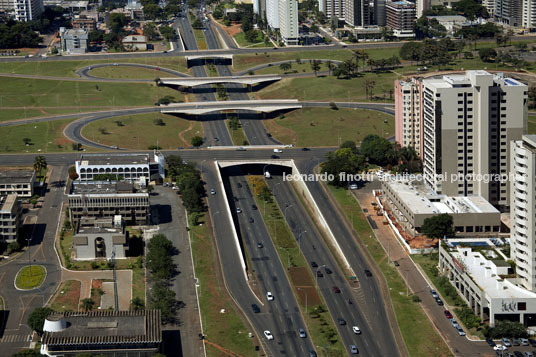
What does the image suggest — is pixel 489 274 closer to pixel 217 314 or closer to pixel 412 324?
pixel 412 324

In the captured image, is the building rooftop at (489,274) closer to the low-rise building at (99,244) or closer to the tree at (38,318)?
the low-rise building at (99,244)

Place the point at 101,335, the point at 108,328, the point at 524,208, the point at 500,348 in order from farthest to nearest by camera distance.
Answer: the point at 524,208
the point at 500,348
the point at 108,328
the point at 101,335

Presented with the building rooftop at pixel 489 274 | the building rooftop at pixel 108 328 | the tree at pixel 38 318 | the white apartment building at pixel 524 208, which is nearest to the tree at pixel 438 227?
the building rooftop at pixel 489 274

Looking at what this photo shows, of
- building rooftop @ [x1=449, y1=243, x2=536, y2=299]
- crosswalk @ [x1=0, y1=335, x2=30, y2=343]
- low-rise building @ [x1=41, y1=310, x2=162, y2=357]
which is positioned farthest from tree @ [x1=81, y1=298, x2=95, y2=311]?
building rooftop @ [x1=449, y1=243, x2=536, y2=299]

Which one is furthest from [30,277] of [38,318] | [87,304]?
[38,318]

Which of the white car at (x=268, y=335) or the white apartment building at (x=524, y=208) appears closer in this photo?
the white car at (x=268, y=335)

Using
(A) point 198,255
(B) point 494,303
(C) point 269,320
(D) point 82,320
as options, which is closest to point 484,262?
(B) point 494,303
